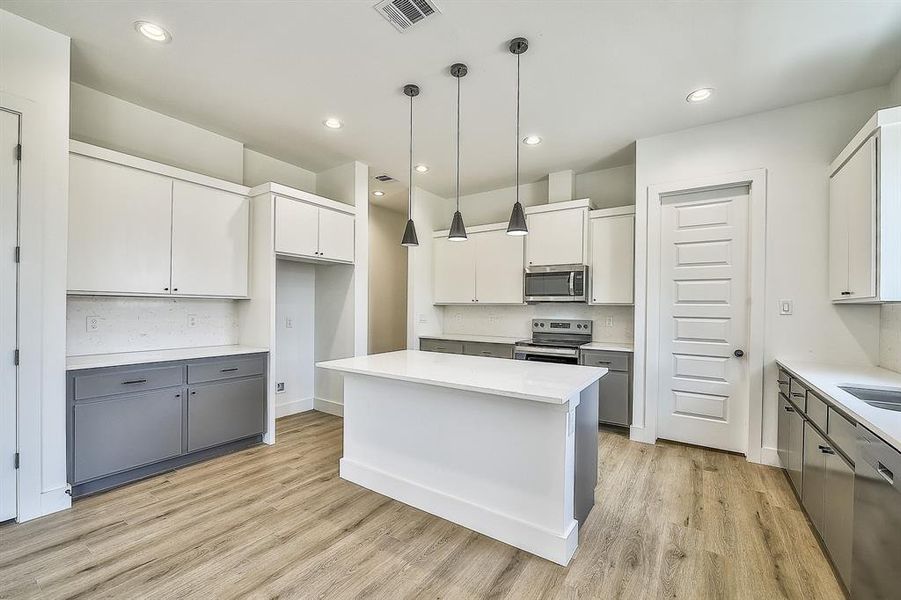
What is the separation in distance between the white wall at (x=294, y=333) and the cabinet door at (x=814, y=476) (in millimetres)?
4478

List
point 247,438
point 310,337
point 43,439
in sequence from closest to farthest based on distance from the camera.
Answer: point 43,439 < point 247,438 < point 310,337

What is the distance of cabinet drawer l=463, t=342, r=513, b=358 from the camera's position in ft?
14.9

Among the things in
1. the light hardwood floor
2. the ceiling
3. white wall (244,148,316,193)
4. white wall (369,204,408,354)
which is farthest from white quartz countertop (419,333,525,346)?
white wall (244,148,316,193)

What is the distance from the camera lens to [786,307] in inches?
119

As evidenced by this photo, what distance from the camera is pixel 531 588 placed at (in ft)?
5.76

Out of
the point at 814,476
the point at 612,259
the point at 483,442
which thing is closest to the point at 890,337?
the point at 814,476

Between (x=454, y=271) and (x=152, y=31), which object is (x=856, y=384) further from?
(x=152, y=31)

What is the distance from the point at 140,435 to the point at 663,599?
3.31 meters

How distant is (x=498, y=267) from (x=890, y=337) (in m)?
3.35

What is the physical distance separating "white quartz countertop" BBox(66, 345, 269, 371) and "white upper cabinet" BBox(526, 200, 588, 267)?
305 centimetres

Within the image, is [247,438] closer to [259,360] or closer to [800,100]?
[259,360]

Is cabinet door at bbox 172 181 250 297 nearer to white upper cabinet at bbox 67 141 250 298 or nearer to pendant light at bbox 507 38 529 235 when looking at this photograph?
white upper cabinet at bbox 67 141 250 298

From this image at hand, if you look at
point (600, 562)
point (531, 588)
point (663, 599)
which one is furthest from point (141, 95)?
point (663, 599)

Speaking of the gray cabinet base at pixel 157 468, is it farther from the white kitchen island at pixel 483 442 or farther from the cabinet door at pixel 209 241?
the cabinet door at pixel 209 241
